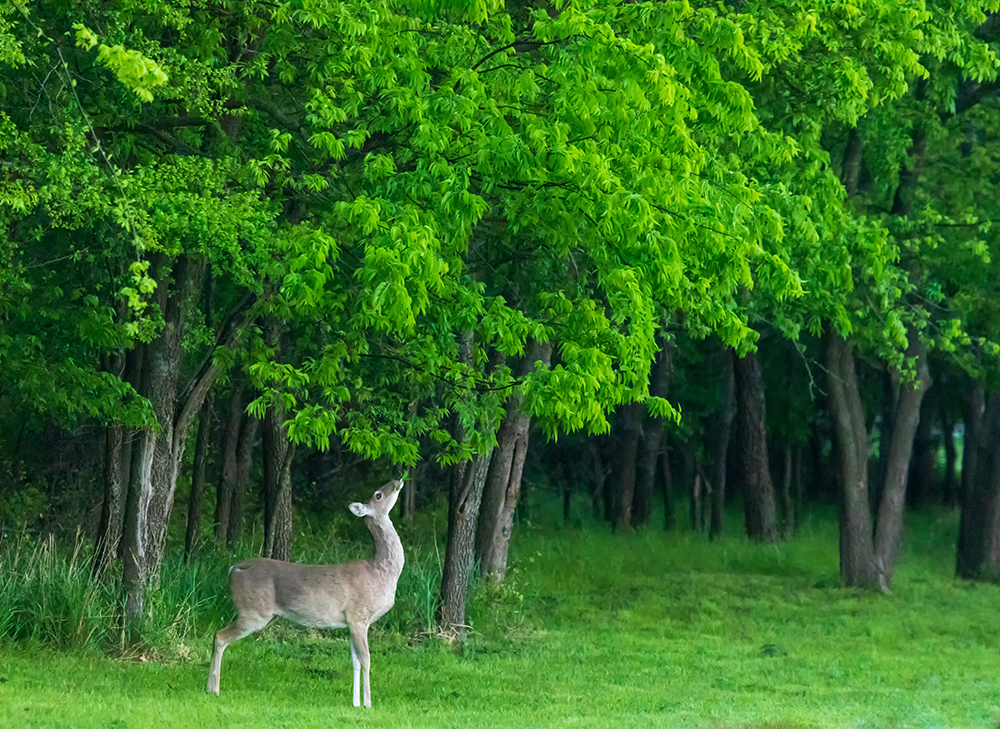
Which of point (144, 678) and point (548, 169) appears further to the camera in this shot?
point (144, 678)

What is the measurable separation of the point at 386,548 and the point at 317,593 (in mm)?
741

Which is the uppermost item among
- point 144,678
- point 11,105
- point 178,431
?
point 11,105

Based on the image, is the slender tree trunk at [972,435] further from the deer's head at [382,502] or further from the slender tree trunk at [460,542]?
the deer's head at [382,502]

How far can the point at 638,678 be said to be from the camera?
13695 mm

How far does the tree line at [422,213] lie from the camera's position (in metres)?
10.6

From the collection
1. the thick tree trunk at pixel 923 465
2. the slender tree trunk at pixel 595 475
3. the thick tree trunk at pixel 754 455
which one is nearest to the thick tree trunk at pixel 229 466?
the thick tree trunk at pixel 754 455

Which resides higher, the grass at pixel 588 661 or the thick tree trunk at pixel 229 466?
the thick tree trunk at pixel 229 466

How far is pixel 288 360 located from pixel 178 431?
12.3 ft

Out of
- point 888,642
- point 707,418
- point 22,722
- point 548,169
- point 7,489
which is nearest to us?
point 22,722

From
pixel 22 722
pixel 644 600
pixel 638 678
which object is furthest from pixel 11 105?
pixel 644 600

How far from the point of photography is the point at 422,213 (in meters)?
10.5

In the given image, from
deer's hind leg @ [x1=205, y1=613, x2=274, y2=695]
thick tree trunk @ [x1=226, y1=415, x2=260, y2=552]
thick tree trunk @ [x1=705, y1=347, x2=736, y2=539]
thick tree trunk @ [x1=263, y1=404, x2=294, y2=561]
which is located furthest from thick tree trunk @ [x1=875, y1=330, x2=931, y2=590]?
deer's hind leg @ [x1=205, y1=613, x2=274, y2=695]

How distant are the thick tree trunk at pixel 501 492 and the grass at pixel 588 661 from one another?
52cm

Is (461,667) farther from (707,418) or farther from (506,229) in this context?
(707,418)
